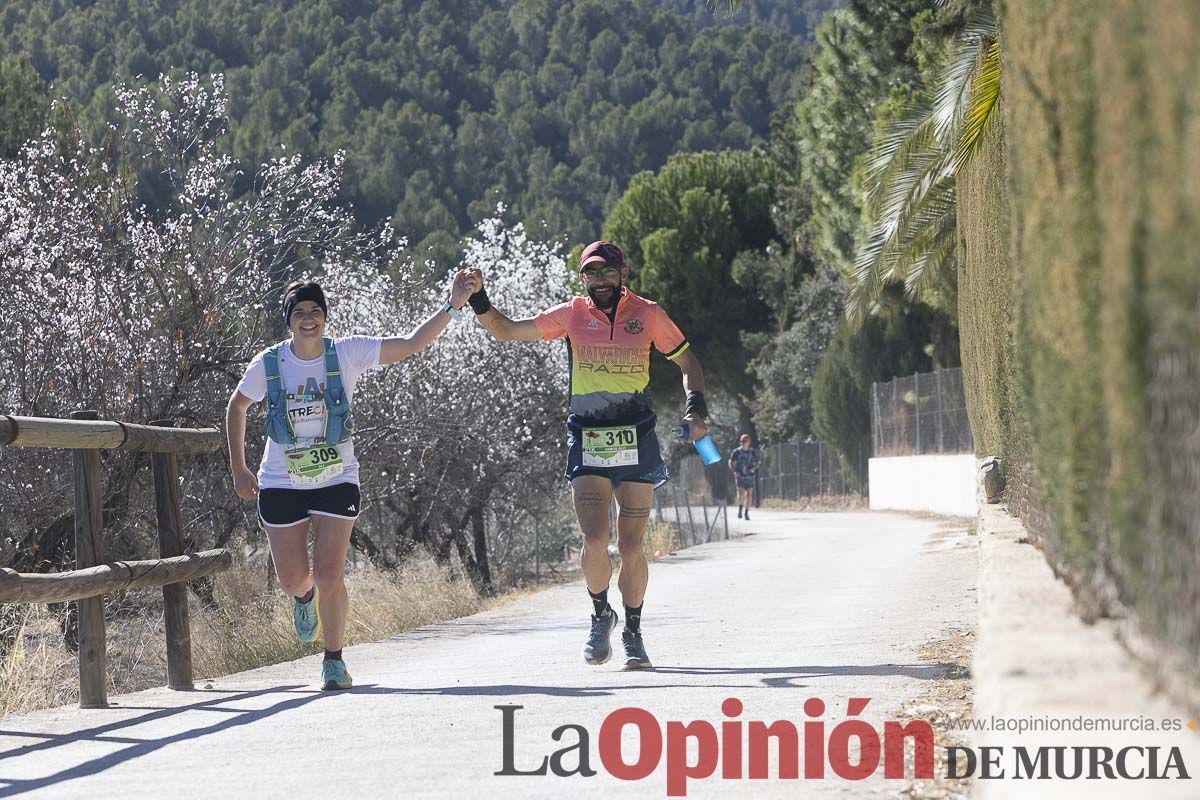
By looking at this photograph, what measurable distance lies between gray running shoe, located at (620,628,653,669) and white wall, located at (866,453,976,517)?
16731 millimetres

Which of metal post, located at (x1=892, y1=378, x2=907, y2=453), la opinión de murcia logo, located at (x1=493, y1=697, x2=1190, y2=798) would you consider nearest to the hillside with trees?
metal post, located at (x1=892, y1=378, x2=907, y2=453)

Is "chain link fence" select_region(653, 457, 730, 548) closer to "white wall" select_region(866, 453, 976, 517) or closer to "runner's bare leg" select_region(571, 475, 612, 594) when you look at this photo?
"white wall" select_region(866, 453, 976, 517)

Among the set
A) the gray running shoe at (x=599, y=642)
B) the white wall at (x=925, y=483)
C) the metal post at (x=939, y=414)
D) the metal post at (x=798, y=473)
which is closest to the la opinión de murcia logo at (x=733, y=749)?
the gray running shoe at (x=599, y=642)

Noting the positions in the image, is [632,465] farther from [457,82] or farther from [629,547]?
[457,82]

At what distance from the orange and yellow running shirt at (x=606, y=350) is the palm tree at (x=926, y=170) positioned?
6533mm

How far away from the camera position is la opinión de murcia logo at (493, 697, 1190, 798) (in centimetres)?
555

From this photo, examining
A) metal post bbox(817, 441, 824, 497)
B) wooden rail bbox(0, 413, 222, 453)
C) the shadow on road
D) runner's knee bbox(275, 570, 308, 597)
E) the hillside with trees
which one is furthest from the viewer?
the hillside with trees

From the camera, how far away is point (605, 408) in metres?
8.73

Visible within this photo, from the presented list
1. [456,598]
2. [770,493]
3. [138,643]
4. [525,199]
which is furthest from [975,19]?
[525,199]

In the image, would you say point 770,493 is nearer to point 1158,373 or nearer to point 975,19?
point 975,19

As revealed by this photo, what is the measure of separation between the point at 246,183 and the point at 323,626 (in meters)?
35.8

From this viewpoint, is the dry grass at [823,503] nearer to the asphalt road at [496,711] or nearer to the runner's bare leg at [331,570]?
the asphalt road at [496,711]

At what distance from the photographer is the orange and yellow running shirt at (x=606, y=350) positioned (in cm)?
871

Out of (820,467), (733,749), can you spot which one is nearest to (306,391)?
(733,749)
